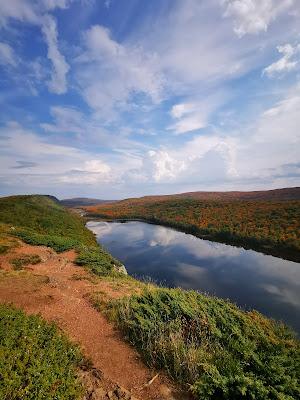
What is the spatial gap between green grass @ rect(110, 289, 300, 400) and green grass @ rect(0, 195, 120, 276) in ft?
30.5

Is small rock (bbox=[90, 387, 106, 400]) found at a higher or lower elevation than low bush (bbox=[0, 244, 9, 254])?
lower

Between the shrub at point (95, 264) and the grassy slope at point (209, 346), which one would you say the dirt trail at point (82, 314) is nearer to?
the grassy slope at point (209, 346)

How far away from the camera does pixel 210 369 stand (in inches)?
265

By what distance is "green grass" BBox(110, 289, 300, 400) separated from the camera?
6.25 meters

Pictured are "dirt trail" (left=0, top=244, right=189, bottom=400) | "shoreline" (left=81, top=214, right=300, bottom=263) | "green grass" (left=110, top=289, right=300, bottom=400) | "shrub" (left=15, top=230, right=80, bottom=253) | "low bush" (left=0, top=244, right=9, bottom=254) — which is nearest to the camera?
"green grass" (left=110, top=289, right=300, bottom=400)

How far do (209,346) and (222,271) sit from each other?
18.2m

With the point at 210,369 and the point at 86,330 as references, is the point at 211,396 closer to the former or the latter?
the point at 210,369

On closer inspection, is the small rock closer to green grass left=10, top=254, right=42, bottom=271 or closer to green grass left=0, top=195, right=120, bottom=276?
green grass left=0, top=195, right=120, bottom=276

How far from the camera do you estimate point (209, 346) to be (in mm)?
8898

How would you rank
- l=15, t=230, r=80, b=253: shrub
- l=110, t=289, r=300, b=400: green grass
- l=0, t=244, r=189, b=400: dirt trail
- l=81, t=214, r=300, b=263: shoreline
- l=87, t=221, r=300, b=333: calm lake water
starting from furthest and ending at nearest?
1. l=81, t=214, r=300, b=263: shoreline
2. l=15, t=230, r=80, b=253: shrub
3. l=87, t=221, r=300, b=333: calm lake water
4. l=0, t=244, r=189, b=400: dirt trail
5. l=110, t=289, r=300, b=400: green grass

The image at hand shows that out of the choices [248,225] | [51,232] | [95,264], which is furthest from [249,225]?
[51,232]

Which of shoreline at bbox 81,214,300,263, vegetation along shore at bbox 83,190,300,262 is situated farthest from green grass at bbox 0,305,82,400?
vegetation along shore at bbox 83,190,300,262

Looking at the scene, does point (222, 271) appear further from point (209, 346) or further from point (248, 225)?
point (248, 225)

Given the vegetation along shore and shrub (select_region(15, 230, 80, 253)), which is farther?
the vegetation along shore
